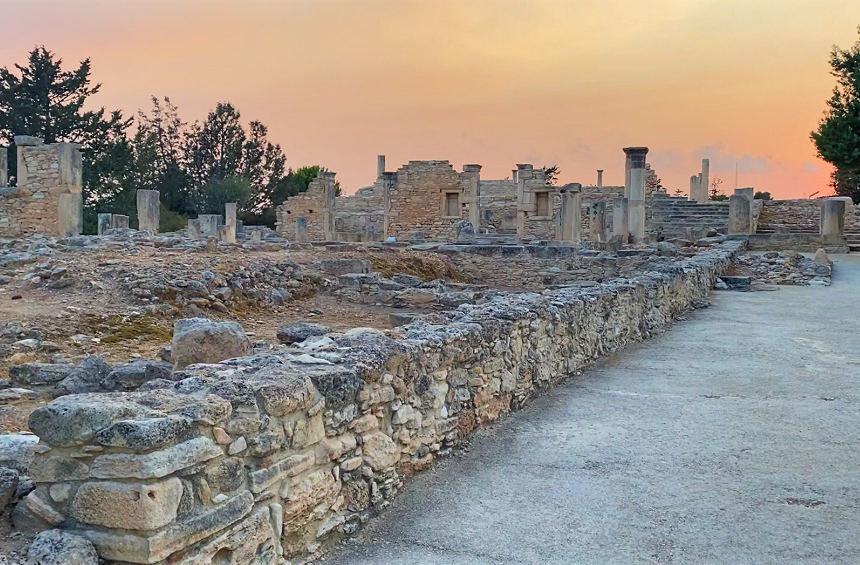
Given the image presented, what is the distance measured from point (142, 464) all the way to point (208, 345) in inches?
122

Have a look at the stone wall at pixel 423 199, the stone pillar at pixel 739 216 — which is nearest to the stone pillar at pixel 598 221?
the stone pillar at pixel 739 216

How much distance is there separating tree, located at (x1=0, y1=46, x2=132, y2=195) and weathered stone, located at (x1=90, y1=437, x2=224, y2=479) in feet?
123

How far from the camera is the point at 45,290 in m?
10.7

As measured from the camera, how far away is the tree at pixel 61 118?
120 feet

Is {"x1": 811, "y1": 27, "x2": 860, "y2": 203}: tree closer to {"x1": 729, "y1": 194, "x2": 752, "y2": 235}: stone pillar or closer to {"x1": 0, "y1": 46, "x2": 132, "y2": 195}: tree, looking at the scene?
{"x1": 729, "y1": 194, "x2": 752, "y2": 235}: stone pillar

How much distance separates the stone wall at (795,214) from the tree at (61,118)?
28.5m

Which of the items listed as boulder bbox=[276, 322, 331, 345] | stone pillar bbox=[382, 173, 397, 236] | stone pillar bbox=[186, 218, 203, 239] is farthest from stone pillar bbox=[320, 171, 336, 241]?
boulder bbox=[276, 322, 331, 345]

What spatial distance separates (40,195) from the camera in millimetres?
22953

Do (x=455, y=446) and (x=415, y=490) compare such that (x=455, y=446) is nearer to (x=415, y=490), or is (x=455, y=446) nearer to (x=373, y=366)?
(x=415, y=490)

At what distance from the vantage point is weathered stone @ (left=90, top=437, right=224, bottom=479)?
2803mm

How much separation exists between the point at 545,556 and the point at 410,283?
465 inches

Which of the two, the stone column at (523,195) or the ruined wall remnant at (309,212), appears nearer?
the stone column at (523,195)

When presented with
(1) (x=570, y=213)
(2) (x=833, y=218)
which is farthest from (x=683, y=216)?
(2) (x=833, y=218)

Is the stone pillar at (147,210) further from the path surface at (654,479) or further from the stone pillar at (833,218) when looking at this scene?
the stone pillar at (833,218)
